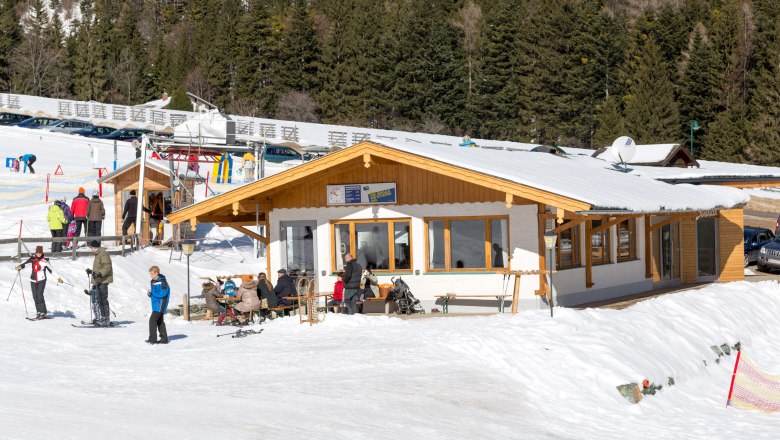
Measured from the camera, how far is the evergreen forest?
7738 cm

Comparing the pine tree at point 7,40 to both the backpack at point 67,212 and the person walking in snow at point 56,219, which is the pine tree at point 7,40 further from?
the person walking in snow at point 56,219

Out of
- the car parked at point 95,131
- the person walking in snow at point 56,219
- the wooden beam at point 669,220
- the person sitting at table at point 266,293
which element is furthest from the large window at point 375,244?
the car parked at point 95,131

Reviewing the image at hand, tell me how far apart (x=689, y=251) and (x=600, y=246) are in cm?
581

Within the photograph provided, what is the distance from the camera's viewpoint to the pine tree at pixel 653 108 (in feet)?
245

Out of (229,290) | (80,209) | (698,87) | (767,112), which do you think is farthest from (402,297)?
(698,87)

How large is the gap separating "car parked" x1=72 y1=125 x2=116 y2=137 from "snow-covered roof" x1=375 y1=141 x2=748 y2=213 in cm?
3942

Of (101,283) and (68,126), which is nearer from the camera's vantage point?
(101,283)

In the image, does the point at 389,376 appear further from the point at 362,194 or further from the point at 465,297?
the point at 362,194

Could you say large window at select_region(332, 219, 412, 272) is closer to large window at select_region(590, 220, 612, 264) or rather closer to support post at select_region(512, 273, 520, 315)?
support post at select_region(512, 273, 520, 315)

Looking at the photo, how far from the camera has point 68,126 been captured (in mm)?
65188

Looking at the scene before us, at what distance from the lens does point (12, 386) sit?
14727 millimetres

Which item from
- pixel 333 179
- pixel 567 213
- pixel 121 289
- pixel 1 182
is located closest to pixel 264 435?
pixel 567 213

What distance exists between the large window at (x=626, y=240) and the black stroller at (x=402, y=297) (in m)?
6.30

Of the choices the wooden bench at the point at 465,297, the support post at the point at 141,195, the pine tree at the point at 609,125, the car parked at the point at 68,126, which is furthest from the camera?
the pine tree at the point at 609,125
